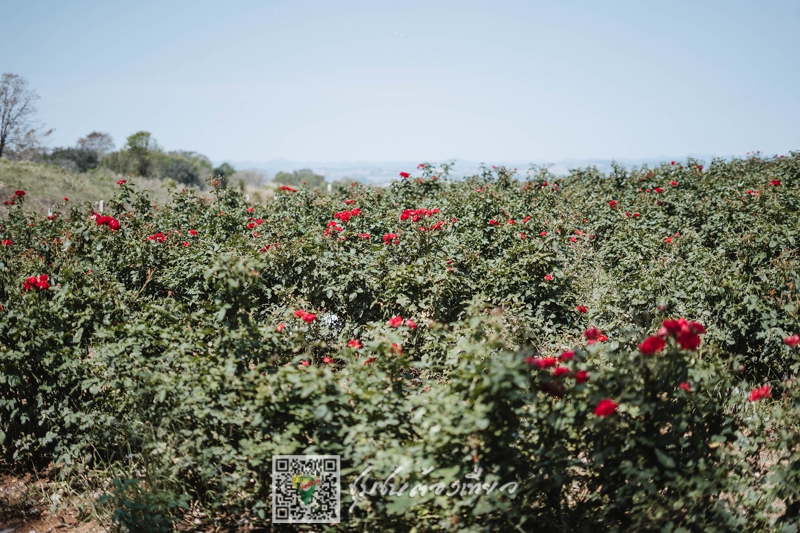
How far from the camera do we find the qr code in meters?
2.18

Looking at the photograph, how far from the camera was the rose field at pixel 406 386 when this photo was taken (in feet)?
6.60

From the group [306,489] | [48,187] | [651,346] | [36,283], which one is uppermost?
[48,187]

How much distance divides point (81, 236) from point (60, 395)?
2858 millimetres

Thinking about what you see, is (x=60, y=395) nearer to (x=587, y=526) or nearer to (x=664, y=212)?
(x=587, y=526)

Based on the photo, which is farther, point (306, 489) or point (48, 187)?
point (48, 187)

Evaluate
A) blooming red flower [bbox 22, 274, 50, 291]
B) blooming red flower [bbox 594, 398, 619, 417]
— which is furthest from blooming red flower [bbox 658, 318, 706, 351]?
blooming red flower [bbox 22, 274, 50, 291]

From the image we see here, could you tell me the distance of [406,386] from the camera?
3.04m

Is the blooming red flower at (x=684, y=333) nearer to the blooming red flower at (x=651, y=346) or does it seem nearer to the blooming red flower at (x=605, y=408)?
the blooming red flower at (x=651, y=346)

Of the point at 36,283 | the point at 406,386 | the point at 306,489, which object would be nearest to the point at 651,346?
the point at 406,386

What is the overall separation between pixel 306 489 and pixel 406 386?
3.19 ft

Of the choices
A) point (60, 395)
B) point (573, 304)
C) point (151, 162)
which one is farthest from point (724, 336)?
point (151, 162)

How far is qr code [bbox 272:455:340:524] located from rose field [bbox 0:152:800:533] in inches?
2.3

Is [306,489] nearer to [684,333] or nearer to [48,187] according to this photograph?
[684,333]

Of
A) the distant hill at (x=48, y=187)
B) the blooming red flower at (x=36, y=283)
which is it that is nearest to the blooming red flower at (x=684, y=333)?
the blooming red flower at (x=36, y=283)
